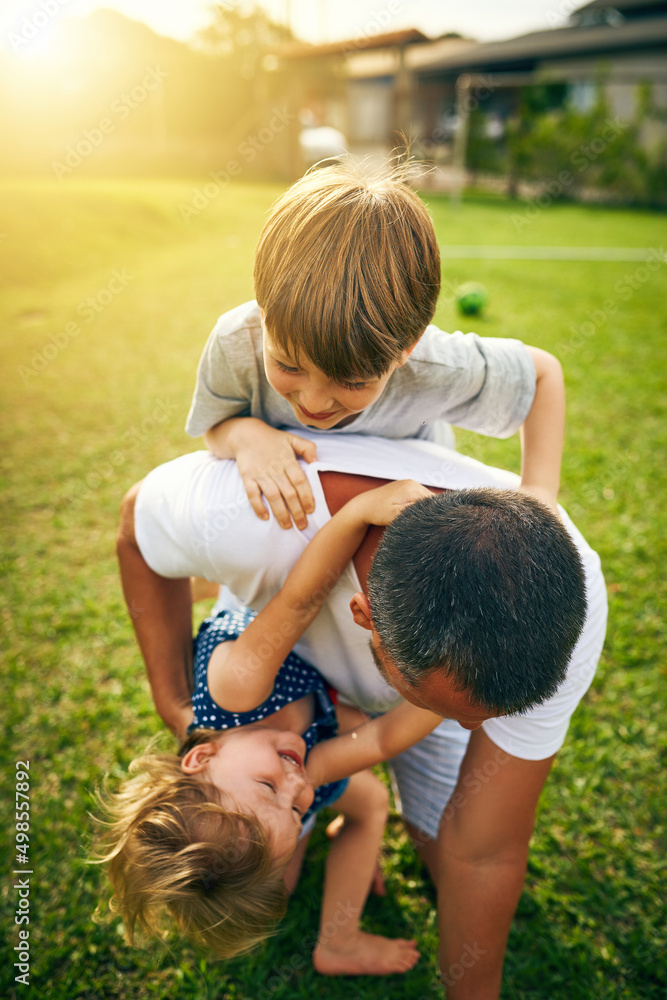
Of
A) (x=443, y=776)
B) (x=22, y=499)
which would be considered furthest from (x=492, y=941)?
(x=22, y=499)

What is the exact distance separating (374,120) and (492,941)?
106 feet

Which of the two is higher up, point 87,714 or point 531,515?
point 531,515

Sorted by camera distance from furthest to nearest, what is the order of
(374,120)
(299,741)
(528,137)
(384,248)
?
(374,120), (528,137), (299,741), (384,248)

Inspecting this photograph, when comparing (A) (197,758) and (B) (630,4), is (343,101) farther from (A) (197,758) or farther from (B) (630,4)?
(A) (197,758)

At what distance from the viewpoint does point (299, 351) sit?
156 centimetres

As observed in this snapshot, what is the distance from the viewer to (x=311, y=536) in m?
1.66

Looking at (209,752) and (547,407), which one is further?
(547,407)

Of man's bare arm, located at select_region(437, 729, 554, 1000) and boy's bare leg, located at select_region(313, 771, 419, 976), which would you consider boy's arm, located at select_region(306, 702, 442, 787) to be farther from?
boy's bare leg, located at select_region(313, 771, 419, 976)

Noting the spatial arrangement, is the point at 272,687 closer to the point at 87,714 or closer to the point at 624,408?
the point at 87,714

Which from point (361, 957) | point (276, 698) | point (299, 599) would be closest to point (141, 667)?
point (276, 698)

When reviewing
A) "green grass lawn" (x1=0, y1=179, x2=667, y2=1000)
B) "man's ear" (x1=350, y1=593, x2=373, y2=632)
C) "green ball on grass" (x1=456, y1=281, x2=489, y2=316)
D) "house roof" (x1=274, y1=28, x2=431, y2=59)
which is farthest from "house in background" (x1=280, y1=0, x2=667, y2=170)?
"man's ear" (x1=350, y1=593, x2=373, y2=632)

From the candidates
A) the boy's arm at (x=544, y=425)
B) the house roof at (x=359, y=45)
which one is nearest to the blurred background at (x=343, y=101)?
the house roof at (x=359, y=45)

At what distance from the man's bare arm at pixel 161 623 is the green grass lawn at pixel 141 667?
1.98ft

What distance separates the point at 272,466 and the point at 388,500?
36cm
